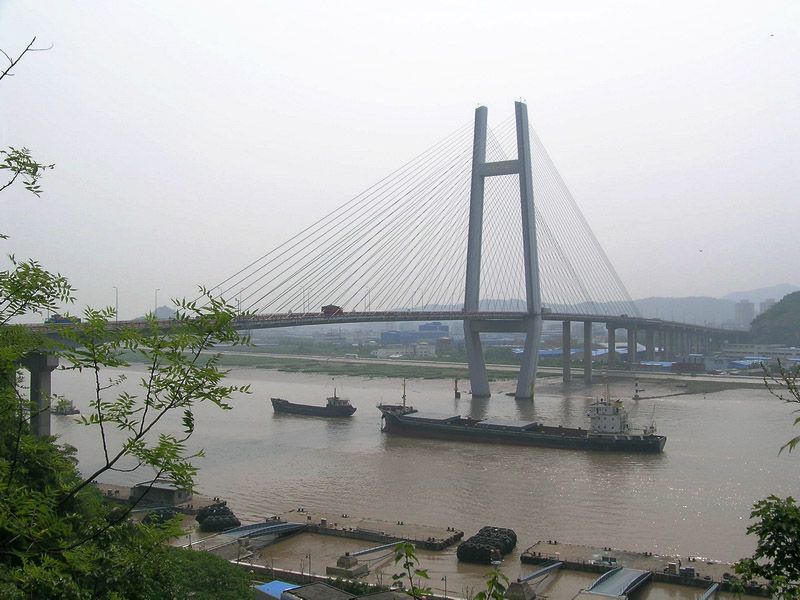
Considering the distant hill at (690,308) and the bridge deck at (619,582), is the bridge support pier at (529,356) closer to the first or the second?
the bridge deck at (619,582)

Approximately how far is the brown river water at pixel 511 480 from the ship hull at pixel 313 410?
49cm

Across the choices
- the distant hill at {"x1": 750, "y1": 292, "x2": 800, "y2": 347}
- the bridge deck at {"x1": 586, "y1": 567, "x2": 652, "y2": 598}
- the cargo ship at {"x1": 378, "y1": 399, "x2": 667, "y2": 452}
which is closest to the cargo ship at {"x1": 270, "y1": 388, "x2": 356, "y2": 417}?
the cargo ship at {"x1": 378, "y1": 399, "x2": 667, "y2": 452}

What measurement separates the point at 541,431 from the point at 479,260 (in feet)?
20.8

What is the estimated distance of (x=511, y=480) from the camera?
11.5 m

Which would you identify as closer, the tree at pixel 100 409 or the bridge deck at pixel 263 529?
the tree at pixel 100 409

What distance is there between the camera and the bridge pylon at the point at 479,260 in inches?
805

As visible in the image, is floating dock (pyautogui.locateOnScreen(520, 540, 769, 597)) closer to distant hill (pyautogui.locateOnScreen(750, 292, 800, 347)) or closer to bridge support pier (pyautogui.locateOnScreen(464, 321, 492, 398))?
bridge support pier (pyautogui.locateOnScreen(464, 321, 492, 398))

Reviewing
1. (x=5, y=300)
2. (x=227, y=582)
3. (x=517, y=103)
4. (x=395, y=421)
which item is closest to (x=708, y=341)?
(x=517, y=103)

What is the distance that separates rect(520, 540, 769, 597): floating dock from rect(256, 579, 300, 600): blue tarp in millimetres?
2441

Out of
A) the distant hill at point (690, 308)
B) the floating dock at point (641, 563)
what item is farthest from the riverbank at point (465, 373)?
the distant hill at point (690, 308)

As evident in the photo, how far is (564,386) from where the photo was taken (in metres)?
27.5

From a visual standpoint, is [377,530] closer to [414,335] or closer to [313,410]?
[313,410]

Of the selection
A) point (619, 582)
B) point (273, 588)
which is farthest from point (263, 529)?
point (619, 582)

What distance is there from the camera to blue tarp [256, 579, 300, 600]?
20.6 ft
